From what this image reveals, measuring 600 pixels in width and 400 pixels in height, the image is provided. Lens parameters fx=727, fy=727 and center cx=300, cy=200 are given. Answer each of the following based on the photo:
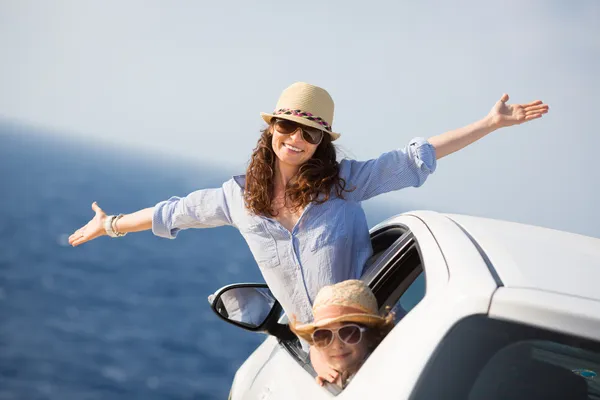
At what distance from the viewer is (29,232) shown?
10981 cm

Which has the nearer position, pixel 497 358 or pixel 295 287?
pixel 497 358

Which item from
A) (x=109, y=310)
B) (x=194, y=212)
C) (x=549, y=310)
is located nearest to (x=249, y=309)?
(x=194, y=212)

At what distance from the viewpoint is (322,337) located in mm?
1896

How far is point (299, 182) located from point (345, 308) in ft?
4.23

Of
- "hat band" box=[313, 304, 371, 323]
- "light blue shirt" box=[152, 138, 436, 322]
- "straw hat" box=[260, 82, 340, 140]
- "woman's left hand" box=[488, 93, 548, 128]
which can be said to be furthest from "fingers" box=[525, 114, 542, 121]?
"hat band" box=[313, 304, 371, 323]

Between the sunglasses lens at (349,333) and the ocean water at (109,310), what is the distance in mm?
52276

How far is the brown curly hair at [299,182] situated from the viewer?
3.09 metres

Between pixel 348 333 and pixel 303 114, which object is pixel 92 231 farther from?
pixel 348 333

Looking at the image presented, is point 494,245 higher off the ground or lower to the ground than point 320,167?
lower

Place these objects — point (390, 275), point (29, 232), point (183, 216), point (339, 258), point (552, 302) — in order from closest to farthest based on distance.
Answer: point (552, 302) → point (390, 275) → point (339, 258) → point (183, 216) → point (29, 232)

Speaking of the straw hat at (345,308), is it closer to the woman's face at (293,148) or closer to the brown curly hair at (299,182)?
the brown curly hair at (299,182)

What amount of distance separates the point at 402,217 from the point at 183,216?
126 centimetres

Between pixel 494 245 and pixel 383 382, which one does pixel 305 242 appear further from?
pixel 383 382

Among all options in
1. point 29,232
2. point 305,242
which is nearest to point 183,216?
point 305,242
